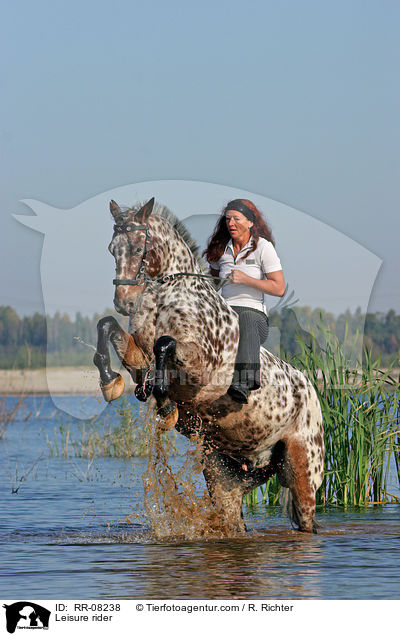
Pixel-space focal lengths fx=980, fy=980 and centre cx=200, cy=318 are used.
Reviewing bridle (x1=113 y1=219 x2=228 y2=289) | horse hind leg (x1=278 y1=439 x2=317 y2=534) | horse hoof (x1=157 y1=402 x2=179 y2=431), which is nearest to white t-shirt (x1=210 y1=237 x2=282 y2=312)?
bridle (x1=113 y1=219 x2=228 y2=289)

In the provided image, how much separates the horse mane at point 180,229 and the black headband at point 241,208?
383mm

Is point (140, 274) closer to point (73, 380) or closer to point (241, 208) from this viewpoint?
point (241, 208)

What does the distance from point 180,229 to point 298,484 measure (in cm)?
264

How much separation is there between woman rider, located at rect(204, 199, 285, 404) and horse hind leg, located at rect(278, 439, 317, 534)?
1.21m

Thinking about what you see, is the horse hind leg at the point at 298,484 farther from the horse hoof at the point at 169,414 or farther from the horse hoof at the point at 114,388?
the horse hoof at the point at 114,388

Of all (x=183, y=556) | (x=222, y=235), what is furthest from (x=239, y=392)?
(x=183, y=556)

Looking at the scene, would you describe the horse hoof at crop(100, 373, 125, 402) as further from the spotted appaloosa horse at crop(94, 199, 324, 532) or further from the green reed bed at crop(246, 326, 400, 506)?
the green reed bed at crop(246, 326, 400, 506)

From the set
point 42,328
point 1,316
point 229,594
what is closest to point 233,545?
point 229,594

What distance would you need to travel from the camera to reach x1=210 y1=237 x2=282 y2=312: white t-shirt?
7898 millimetres

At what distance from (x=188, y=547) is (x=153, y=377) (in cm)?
185

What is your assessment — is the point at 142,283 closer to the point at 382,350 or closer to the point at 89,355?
the point at 89,355

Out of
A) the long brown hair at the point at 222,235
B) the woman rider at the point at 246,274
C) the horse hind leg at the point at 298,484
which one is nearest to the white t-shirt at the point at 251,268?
the woman rider at the point at 246,274

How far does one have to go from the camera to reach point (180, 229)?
7.93 m

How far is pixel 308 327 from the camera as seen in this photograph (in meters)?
9.79
